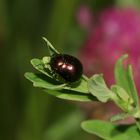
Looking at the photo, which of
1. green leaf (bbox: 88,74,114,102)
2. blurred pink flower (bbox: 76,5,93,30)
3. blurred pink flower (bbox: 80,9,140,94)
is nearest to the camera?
green leaf (bbox: 88,74,114,102)

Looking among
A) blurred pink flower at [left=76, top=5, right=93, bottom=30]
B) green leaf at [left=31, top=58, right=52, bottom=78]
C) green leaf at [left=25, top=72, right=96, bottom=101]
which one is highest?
green leaf at [left=31, top=58, right=52, bottom=78]

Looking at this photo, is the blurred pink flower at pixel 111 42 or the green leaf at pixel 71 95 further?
the blurred pink flower at pixel 111 42

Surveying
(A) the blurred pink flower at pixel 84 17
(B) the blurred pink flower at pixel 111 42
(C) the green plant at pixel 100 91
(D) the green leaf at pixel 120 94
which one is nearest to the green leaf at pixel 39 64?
(C) the green plant at pixel 100 91

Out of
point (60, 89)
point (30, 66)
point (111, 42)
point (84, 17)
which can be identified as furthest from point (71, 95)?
point (84, 17)

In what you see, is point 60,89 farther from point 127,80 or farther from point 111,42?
point 111,42

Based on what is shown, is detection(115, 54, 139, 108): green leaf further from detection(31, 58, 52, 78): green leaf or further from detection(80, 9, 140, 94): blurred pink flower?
detection(80, 9, 140, 94): blurred pink flower

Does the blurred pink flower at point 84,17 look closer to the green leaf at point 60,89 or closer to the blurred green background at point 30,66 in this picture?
the blurred green background at point 30,66

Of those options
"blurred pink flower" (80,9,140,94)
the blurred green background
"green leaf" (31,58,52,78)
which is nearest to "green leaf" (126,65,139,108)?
"green leaf" (31,58,52,78)

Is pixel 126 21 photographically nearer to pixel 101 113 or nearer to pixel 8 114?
pixel 101 113
